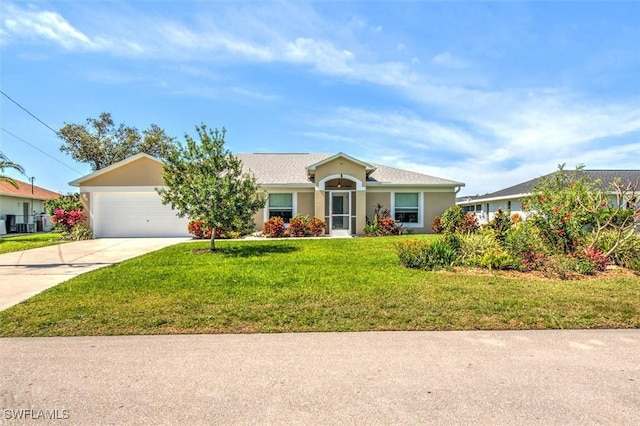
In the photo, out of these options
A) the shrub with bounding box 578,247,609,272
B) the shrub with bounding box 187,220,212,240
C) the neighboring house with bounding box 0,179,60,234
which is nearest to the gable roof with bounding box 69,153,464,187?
the shrub with bounding box 187,220,212,240

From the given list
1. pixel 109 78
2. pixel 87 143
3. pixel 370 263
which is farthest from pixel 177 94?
pixel 87 143

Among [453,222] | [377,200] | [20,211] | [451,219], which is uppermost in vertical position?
[377,200]

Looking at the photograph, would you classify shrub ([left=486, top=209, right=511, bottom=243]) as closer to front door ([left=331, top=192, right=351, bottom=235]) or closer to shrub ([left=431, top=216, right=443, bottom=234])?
shrub ([left=431, top=216, right=443, bottom=234])

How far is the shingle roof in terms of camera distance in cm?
1944

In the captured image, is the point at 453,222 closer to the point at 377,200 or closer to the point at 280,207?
the point at 377,200

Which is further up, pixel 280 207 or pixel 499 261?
pixel 280 207

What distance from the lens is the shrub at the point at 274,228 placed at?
17312 millimetres

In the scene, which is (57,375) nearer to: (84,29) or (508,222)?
(84,29)

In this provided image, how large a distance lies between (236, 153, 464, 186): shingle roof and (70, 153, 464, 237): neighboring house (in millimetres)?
113

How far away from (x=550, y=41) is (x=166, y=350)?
47.4 ft

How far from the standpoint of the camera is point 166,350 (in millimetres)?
4129

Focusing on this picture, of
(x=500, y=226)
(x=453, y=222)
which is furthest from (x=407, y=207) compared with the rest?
(x=500, y=226)

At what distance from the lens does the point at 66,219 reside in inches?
697

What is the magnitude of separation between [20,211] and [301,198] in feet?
78.9
